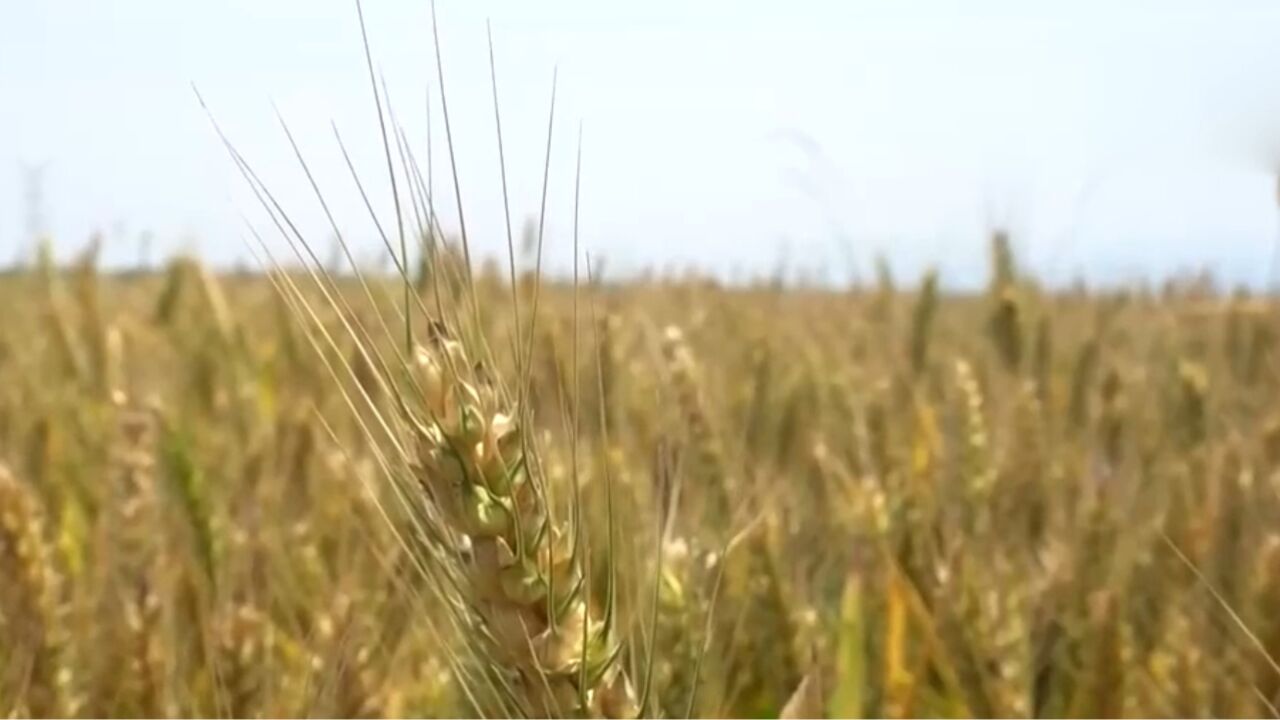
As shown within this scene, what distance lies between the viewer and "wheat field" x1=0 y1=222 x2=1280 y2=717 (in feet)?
1.53

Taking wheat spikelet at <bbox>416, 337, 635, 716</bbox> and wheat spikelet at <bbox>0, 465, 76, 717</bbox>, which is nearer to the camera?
wheat spikelet at <bbox>416, 337, 635, 716</bbox>

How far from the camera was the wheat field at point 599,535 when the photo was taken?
47 cm

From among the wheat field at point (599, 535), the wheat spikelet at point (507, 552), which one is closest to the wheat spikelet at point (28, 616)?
the wheat field at point (599, 535)

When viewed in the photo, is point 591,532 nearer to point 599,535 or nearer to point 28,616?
point 599,535

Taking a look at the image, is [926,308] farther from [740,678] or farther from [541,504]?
[541,504]

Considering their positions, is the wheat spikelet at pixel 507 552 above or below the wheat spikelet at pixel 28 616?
above

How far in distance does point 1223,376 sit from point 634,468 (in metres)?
0.96

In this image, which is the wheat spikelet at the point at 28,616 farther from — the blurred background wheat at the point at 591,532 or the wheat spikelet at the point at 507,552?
the wheat spikelet at the point at 507,552

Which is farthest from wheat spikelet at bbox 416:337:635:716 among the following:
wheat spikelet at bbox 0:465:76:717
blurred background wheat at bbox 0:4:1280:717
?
wheat spikelet at bbox 0:465:76:717

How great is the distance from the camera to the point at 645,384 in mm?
1595

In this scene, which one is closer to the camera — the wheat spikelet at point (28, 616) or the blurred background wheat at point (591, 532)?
the blurred background wheat at point (591, 532)

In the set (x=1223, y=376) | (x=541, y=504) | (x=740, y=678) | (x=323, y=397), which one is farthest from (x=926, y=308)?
(x=541, y=504)

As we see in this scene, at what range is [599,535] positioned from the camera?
3.01ft

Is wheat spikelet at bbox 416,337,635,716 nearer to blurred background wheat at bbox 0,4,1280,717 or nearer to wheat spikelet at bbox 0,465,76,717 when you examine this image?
blurred background wheat at bbox 0,4,1280,717
